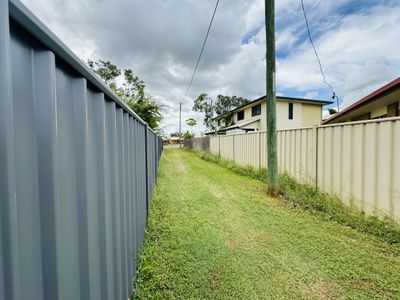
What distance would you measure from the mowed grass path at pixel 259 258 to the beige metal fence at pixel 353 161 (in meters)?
0.74

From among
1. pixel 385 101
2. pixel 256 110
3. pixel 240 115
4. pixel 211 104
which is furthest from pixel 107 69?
pixel 211 104

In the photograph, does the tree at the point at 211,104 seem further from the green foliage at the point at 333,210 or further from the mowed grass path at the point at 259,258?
the mowed grass path at the point at 259,258

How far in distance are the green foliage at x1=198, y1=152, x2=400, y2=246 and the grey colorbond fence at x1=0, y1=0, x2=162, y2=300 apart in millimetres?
3495

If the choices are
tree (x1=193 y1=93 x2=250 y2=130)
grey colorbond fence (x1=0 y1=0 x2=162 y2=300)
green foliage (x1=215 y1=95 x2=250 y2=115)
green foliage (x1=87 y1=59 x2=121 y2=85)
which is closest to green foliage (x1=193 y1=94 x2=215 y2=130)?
tree (x1=193 y1=93 x2=250 y2=130)

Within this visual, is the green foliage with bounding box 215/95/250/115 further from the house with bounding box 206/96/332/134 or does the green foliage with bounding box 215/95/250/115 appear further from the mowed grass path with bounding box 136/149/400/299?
the mowed grass path with bounding box 136/149/400/299

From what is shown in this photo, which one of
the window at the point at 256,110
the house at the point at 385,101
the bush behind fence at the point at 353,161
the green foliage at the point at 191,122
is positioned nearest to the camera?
the bush behind fence at the point at 353,161

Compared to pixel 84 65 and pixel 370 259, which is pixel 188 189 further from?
pixel 84 65

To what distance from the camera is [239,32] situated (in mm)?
8633

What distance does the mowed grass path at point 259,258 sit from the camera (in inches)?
70.5

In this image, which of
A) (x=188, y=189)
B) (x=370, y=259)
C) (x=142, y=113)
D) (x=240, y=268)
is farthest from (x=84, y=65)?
(x=142, y=113)

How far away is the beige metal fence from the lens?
9.60 feet

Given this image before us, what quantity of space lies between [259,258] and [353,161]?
2.58 m

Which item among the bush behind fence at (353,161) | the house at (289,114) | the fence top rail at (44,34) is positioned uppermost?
the house at (289,114)

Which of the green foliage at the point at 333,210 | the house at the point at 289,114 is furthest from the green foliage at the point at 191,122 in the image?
the green foliage at the point at 333,210
